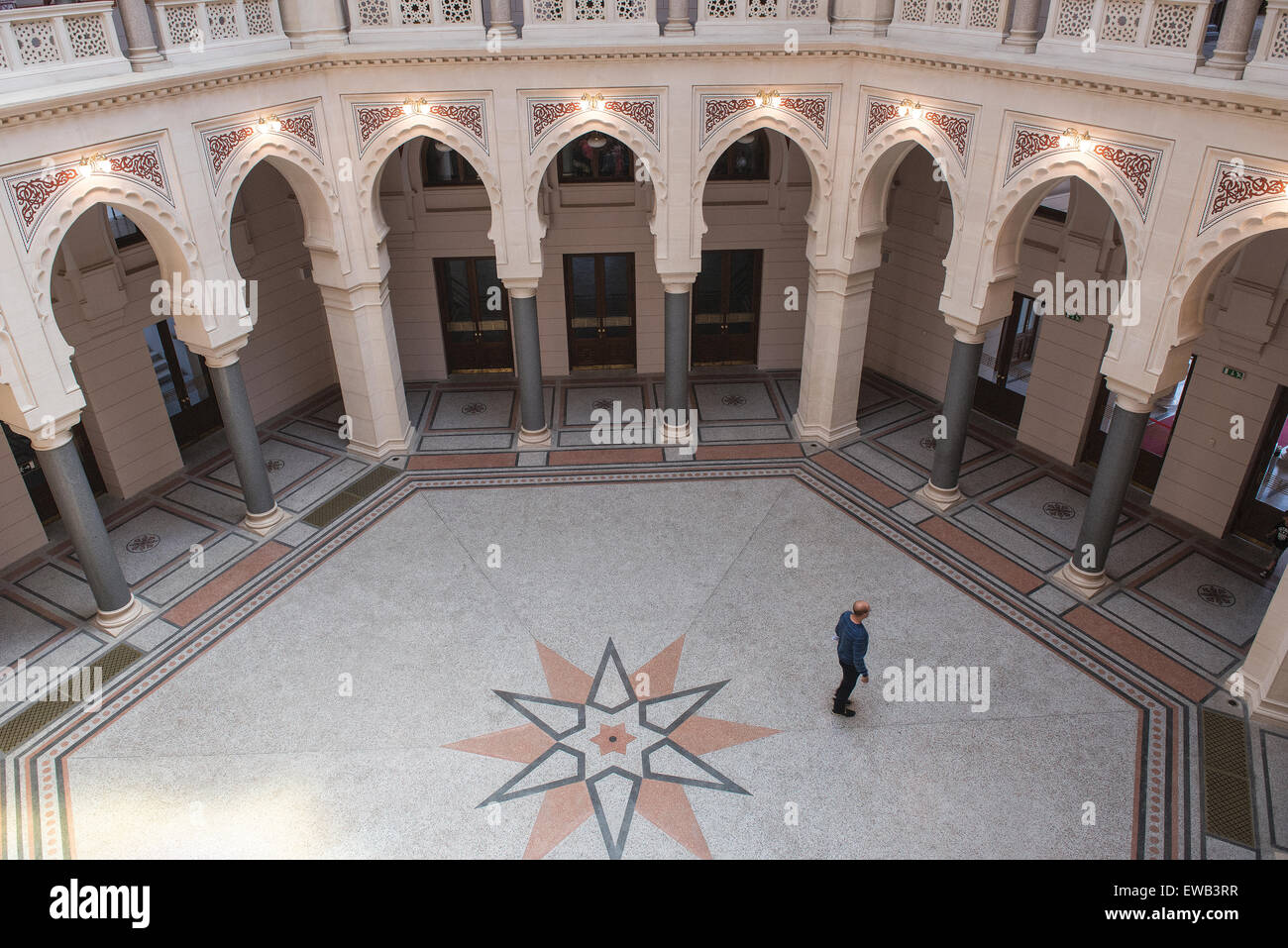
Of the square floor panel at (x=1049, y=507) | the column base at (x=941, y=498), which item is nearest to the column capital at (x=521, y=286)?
the column base at (x=941, y=498)

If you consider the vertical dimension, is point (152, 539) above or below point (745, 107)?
below

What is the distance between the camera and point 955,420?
1105 centimetres

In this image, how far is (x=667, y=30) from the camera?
10.4m

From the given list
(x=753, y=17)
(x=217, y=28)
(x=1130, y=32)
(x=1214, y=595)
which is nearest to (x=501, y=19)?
(x=753, y=17)

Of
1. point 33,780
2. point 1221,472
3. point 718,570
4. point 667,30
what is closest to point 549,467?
point 718,570

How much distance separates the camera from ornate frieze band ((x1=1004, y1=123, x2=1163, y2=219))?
8.07 metres

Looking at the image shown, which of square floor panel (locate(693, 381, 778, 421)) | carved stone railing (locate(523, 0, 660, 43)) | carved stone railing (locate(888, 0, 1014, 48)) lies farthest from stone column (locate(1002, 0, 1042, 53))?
square floor panel (locate(693, 381, 778, 421))

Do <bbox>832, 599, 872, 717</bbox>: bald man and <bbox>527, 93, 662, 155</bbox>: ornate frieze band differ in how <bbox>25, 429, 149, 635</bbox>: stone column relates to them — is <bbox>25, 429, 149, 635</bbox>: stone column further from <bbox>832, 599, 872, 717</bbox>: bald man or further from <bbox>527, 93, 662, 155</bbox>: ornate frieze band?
<bbox>832, 599, 872, 717</bbox>: bald man

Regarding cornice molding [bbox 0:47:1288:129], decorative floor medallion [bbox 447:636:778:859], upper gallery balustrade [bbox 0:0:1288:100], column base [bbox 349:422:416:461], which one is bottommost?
decorative floor medallion [bbox 447:636:778:859]

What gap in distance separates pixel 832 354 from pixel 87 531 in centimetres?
911

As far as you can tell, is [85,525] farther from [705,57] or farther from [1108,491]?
[1108,491]

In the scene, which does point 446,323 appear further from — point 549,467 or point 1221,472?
point 1221,472

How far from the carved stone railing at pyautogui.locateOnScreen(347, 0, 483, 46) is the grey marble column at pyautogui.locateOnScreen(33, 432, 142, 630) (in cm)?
555

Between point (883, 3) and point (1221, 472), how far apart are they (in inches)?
262
